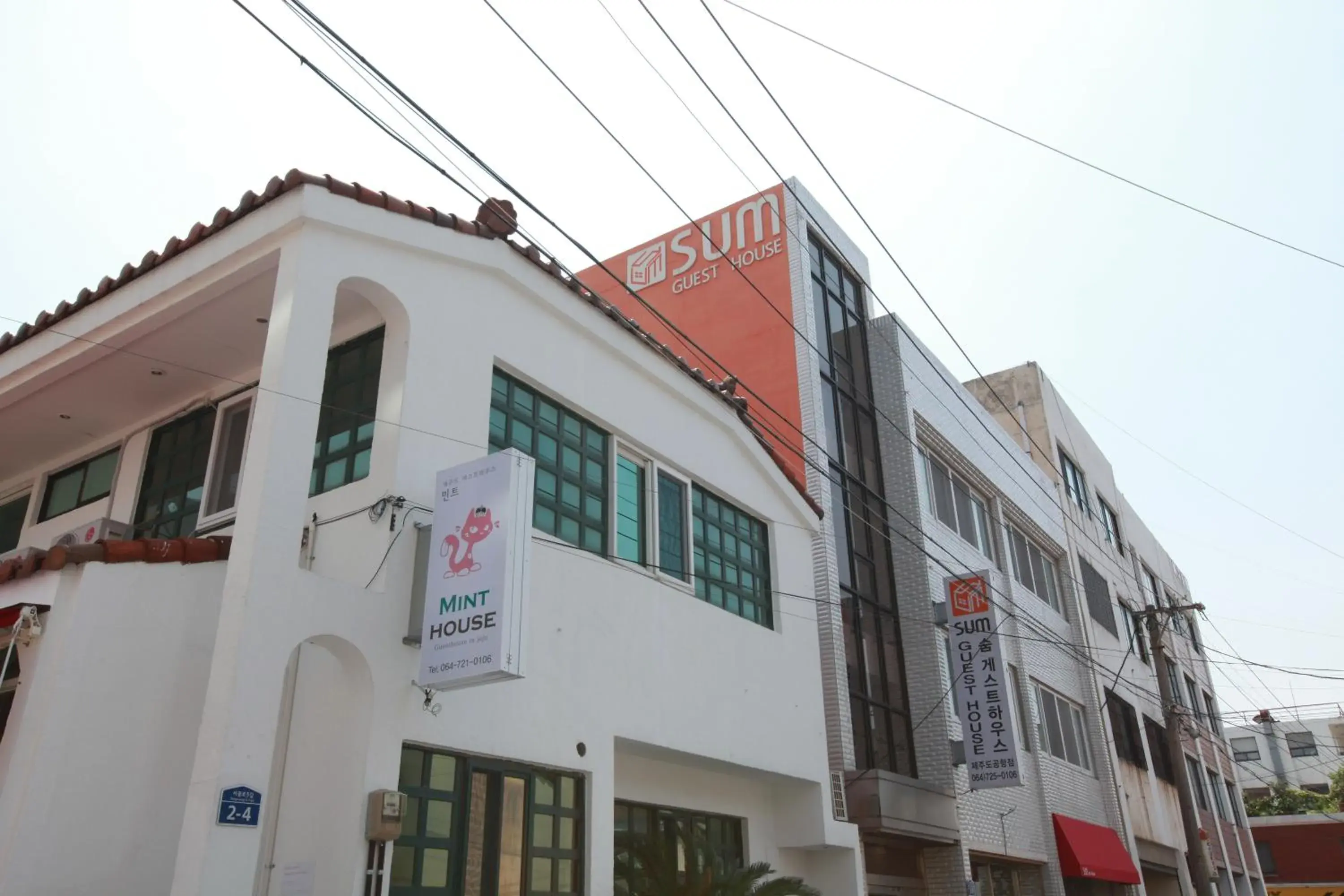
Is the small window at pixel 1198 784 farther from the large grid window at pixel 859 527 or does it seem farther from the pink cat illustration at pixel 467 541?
the pink cat illustration at pixel 467 541

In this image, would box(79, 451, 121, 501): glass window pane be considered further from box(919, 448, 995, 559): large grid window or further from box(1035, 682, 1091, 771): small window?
box(1035, 682, 1091, 771): small window

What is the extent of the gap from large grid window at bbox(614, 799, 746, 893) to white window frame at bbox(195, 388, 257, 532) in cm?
466

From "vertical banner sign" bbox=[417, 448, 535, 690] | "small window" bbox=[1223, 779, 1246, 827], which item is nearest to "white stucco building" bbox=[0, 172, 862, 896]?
"vertical banner sign" bbox=[417, 448, 535, 690]

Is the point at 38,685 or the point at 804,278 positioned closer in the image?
the point at 38,685

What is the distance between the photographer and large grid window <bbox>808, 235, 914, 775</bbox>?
628 inches

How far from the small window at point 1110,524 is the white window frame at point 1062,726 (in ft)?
29.1

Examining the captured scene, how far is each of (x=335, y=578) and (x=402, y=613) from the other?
63 centimetres

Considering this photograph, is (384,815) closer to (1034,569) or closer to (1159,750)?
(1034,569)

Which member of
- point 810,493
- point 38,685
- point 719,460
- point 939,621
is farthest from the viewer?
point 939,621

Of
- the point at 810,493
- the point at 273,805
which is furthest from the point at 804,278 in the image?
the point at 273,805

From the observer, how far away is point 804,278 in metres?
17.9

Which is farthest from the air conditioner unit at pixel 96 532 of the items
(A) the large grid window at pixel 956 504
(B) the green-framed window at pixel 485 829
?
(A) the large grid window at pixel 956 504

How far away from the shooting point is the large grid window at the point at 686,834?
10266 millimetres

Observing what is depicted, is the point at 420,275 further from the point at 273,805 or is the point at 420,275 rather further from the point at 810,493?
the point at 810,493
